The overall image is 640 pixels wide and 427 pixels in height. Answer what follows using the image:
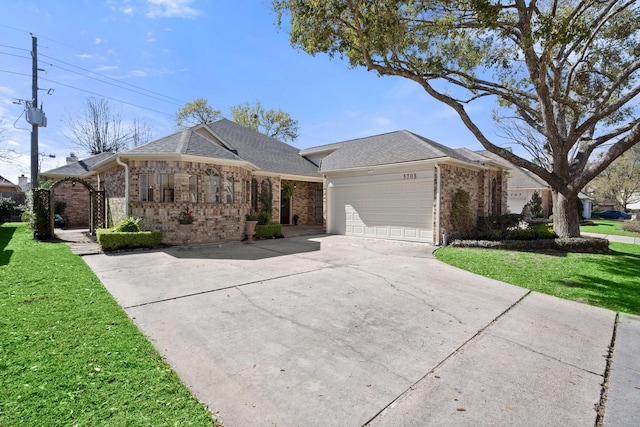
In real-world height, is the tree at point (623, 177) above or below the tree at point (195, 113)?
below

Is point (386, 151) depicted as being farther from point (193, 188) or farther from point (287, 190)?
point (193, 188)

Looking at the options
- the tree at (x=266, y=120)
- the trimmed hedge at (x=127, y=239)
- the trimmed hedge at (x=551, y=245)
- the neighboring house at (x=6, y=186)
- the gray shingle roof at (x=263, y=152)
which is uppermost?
the tree at (x=266, y=120)

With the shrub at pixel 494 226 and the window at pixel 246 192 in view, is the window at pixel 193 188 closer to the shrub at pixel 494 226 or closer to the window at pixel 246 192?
the window at pixel 246 192

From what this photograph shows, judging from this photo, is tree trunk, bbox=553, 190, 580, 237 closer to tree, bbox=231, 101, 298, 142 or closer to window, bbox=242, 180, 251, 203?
window, bbox=242, 180, 251, 203

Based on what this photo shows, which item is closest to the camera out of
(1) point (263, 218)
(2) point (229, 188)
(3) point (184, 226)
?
(3) point (184, 226)

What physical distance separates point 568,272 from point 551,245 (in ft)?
11.7

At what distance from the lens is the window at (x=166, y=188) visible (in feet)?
36.5

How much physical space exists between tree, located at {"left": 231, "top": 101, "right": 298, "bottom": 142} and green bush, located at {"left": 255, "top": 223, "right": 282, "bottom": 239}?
23908 millimetres

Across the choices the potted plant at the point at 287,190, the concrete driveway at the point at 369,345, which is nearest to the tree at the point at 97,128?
the potted plant at the point at 287,190

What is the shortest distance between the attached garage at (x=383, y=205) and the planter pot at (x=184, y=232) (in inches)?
277

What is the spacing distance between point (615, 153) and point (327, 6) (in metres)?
10.6

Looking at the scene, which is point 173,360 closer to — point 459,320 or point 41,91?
point 459,320

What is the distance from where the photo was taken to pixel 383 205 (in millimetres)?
13469

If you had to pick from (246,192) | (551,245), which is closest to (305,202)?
(246,192)
